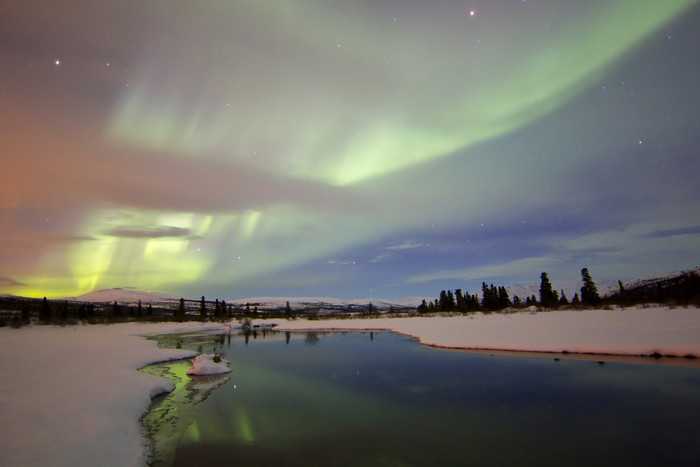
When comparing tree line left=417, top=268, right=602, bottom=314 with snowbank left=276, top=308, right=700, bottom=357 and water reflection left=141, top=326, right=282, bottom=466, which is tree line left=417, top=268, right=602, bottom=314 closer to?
snowbank left=276, top=308, right=700, bottom=357

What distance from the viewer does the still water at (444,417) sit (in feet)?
30.2

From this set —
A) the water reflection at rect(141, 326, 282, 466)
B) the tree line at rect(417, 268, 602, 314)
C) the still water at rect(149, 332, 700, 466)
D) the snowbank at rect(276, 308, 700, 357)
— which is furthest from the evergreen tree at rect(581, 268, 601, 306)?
the water reflection at rect(141, 326, 282, 466)

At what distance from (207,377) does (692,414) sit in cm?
2489

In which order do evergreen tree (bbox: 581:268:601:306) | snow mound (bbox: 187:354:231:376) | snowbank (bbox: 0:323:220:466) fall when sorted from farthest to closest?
1. evergreen tree (bbox: 581:268:601:306)
2. snow mound (bbox: 187:354:231:376)
3. snowbank (bbox: 0:323:220:466)

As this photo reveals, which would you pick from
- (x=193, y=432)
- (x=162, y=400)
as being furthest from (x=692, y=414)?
(x=162, y=400)

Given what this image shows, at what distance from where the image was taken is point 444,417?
12.5 m

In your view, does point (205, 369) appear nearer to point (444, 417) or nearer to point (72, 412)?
point (72, 412)

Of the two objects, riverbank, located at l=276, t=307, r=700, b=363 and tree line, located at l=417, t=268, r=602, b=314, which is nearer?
Answer: riverbank, located at l=276, t=307, r=700, b=363

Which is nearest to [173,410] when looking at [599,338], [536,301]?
[599,338]

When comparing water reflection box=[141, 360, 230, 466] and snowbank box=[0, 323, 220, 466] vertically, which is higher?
snowbank box=[0, 323, 220, 466]

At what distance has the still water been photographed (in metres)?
9.20

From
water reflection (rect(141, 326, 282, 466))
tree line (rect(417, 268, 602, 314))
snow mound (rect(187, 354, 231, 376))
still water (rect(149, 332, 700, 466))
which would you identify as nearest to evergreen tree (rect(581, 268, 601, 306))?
tree line (rect(417, 268, 602, 314))

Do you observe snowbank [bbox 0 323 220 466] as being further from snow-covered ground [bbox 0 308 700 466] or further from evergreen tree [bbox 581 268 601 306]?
evergreen tree [bbox 581 268 601 306]

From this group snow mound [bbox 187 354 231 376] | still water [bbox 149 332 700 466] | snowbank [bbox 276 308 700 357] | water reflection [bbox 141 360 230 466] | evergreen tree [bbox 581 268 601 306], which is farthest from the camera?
evergreen tree [bbox 581 268 601 306]
